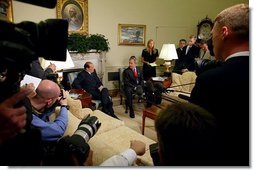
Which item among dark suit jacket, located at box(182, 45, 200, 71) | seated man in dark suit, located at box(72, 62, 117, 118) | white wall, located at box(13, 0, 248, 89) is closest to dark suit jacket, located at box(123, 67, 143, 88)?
seated man in dark suit, located at box(72, 62, 117, 118)

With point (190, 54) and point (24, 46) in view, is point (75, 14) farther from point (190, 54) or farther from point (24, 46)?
point (24, 46)

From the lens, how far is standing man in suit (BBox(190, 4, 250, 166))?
0.92 m

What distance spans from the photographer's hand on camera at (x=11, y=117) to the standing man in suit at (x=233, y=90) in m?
0.64

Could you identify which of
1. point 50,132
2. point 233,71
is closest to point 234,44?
point 233,71

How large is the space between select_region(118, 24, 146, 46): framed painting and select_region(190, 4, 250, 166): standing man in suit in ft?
15.7

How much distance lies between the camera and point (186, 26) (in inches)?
254

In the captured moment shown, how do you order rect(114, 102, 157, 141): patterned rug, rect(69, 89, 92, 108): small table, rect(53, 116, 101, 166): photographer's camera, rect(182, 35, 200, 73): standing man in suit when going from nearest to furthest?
rect(53, 116, 101, 166): photographer's camera, rect(69, 89, 92, 108): small table, rect(114, 102, 157, 141): patterned rug, rect(182, 35, 200, 73): standing man in suit

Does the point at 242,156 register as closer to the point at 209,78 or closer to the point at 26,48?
the point at 209,78

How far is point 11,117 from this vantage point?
0.68 metres

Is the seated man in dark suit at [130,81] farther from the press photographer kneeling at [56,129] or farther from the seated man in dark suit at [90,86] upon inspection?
the press photographer kneeling at [56,129]

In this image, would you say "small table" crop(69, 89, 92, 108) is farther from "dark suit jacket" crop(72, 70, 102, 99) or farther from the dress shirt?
the dress shirt

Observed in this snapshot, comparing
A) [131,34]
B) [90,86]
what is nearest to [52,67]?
[90,86]

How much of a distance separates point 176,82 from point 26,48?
3.97 meters

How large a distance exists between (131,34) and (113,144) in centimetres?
398
